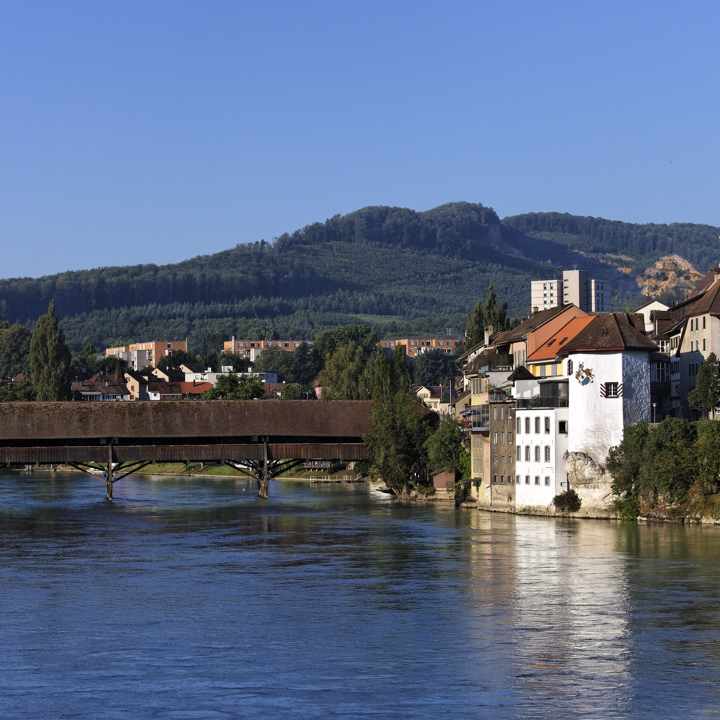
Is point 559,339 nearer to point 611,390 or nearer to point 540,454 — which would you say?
point 611,390

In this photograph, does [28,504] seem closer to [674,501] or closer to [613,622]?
[674,501]

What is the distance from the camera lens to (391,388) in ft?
218

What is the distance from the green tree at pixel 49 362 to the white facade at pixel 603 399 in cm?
6133

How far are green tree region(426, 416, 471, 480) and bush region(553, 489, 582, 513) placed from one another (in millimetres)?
11606

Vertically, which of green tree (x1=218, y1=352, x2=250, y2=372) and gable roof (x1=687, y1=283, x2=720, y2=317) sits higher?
green tree (x1=218, y1=352, x2=250, y2=372)

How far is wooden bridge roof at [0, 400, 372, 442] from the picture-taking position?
64.0 meters

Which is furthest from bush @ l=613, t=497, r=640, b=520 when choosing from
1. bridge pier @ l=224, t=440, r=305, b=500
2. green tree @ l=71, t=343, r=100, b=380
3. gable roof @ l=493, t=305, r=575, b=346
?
green tree @ l=71, t=343, r=100, b=380

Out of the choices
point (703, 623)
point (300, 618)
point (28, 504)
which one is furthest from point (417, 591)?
point (28, 504)

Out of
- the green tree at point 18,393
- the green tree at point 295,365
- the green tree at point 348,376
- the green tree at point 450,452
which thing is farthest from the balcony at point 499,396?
the green tree at point 295,365

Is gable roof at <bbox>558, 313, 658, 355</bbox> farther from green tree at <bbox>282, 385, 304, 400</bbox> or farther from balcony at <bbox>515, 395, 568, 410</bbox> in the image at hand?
green tree at <bbox>282, 385, 304, 400</bbox>

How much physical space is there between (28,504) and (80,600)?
30.9 metres

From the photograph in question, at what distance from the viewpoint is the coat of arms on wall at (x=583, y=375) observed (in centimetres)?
4859

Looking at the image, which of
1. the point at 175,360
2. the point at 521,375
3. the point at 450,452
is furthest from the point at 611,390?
the point at 175,360

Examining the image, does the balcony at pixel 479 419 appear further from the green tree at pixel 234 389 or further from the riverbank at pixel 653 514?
the green tree at pixel 234 389
